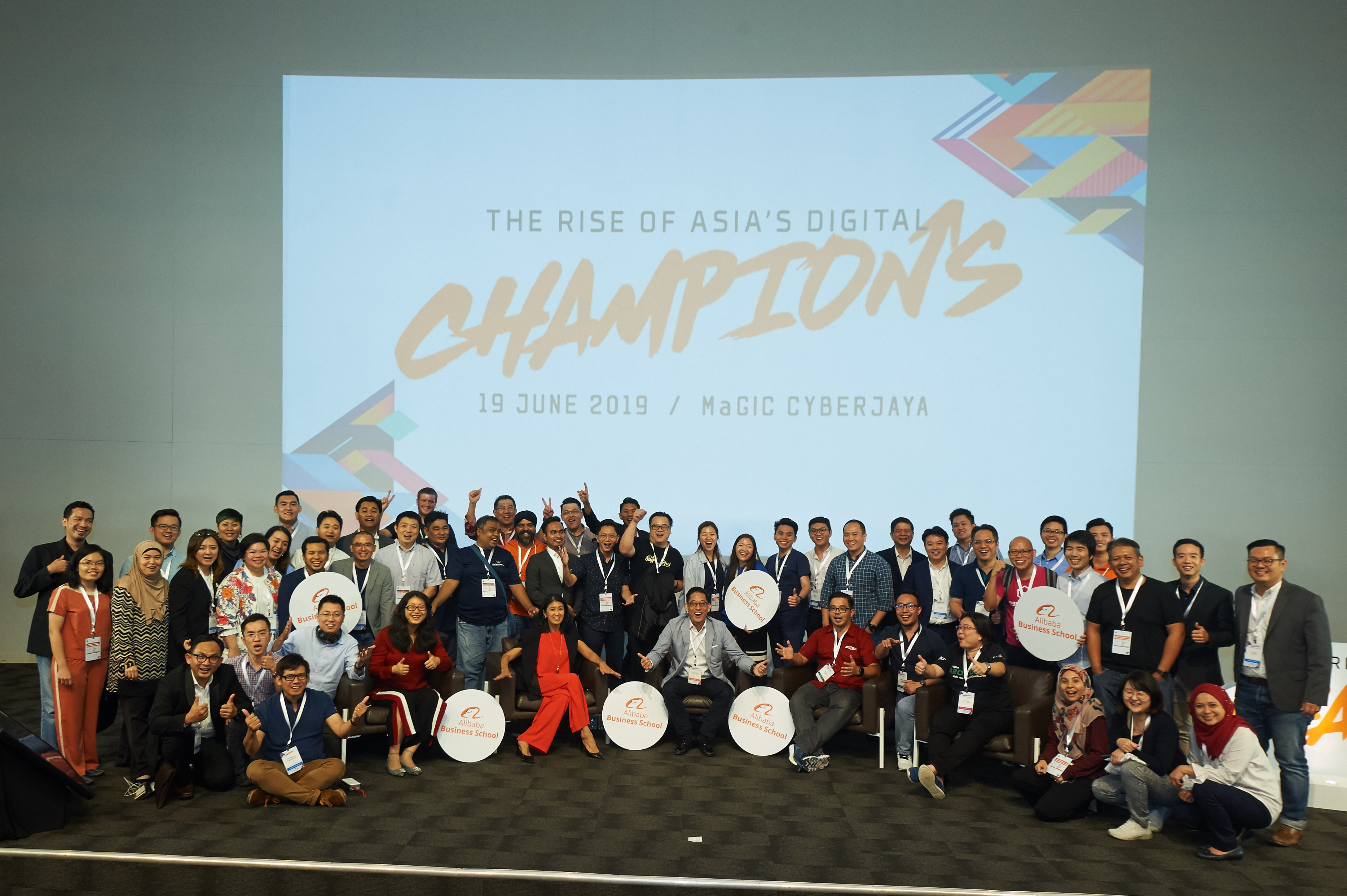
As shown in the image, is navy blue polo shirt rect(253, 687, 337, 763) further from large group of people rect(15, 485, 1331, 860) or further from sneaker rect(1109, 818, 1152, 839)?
sneaker rect(1109, 818, 1152, 839)

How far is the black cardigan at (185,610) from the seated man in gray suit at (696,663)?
2.74 meters

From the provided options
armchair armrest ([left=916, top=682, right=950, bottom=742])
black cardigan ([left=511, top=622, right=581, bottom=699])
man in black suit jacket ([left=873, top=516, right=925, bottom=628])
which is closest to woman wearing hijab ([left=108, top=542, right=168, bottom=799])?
black cardigan ([left=511, top=622, right=581, bottom=699])

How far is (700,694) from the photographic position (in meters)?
5.68

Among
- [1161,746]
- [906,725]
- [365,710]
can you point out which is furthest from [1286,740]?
[365,710]

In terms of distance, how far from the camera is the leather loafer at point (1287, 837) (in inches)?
162

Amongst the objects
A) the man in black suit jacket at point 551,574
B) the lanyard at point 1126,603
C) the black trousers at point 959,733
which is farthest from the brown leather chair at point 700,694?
the lanyard at point 1126,603

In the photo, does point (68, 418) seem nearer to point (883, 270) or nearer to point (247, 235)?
point (247, 235)

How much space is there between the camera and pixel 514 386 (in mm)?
7305

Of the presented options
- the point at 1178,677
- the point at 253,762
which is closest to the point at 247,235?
the point at 253,762

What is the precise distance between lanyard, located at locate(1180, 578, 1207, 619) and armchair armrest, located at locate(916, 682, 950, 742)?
145cm

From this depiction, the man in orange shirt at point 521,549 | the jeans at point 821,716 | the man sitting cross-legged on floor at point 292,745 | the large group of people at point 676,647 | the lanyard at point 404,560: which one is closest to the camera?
the large group of people at point 676,647

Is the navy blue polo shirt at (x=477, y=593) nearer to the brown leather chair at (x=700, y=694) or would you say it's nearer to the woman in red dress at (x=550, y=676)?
the woman in red dress at (x=550, y=676)

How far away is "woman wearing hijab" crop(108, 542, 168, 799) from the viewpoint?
183 inches

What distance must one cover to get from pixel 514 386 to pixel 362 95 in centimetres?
290
